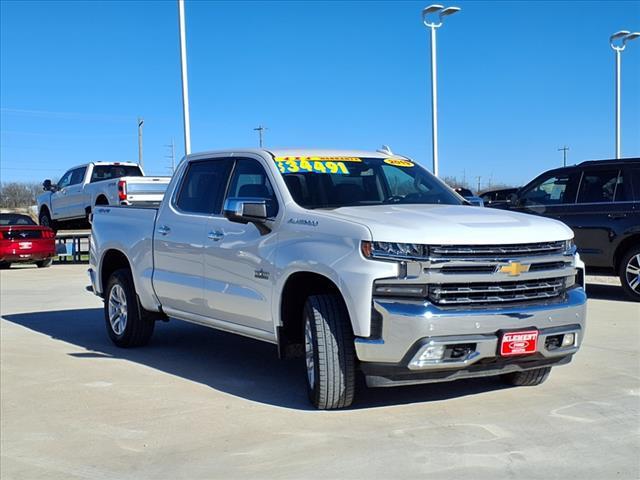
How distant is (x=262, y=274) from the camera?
5.87 meters

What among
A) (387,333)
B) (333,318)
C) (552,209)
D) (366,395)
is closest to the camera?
(387,333)

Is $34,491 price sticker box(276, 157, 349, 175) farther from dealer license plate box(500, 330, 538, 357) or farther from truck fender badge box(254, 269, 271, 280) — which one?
dealer license plate box(500, 330, 538, 357)

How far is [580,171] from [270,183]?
6723 millimetres

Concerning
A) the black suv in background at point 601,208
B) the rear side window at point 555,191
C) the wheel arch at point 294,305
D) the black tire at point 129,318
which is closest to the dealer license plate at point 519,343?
the wheel arch at point 294,305

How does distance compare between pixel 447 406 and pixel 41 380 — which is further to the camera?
pixel 41 380

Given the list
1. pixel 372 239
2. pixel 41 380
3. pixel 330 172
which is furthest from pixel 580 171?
pixel 41 380

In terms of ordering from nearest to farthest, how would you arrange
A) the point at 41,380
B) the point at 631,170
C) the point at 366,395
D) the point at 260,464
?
the point at 260,464
the point at 366,395
the point at 41,380
the point at 631,170

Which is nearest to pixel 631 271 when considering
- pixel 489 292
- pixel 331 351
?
pixel 489 292

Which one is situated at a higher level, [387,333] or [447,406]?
[387,333]

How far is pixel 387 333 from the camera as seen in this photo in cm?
484

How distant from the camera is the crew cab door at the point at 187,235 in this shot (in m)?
6.72

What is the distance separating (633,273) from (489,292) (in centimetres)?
645

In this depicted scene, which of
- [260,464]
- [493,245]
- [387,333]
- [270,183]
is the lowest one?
[260,464]

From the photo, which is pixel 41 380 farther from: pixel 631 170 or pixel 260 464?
pixel 631 170
